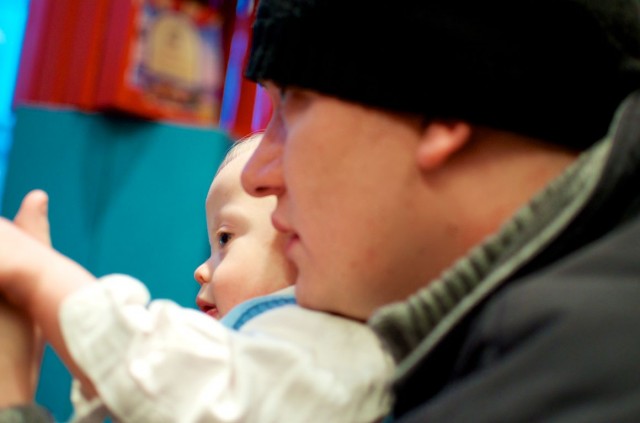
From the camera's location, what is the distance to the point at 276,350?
18.8 inches

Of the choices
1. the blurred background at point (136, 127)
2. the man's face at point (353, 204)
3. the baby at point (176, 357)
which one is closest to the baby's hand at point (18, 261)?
the baby at point (176, 357)

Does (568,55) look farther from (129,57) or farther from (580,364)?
(129,57)

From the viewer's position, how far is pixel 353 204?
51cm

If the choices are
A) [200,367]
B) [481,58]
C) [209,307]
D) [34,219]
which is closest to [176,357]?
[200,367]

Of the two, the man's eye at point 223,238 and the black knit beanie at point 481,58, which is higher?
the black knit beanie at point 481,58

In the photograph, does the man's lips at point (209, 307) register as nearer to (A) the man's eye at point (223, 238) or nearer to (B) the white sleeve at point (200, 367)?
(A) the man's eye at point (223, 238)

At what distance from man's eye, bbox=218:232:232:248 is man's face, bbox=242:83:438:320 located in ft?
0.89

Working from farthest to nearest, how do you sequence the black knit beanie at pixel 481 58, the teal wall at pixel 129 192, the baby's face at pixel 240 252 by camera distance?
the teal wall at pixel 129 192
the baby's face at pixel 240 252
the black knit beanie at pixel 481 58

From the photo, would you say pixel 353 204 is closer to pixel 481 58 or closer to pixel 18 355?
pixel 481 58

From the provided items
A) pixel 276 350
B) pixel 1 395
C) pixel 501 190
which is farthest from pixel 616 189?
pixel 1 395

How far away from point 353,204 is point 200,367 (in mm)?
→ 148

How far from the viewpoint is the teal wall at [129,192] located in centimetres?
158

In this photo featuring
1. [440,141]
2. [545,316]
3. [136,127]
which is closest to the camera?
[545,316]

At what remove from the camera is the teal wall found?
1581mm
